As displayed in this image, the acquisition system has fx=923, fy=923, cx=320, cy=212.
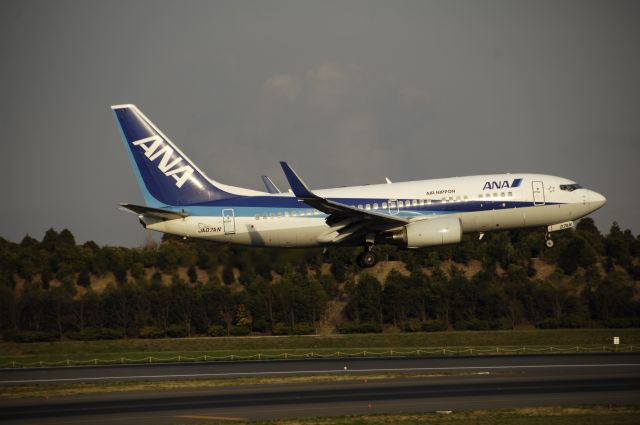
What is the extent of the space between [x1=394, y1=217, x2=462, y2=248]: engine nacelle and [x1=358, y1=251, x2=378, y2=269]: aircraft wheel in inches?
117

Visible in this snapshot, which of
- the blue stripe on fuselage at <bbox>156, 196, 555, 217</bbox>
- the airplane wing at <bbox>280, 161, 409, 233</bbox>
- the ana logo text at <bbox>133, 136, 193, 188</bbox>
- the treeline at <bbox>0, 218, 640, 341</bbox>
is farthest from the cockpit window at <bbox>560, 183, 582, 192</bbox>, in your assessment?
the ana logo text at <bbox>133, 136, 193, 188</bbox>

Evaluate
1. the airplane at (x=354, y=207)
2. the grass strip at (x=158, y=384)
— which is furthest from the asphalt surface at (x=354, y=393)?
the airplane at (x=354, y=207)

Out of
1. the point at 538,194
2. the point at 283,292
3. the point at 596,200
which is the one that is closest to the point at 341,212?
the point at 538,194

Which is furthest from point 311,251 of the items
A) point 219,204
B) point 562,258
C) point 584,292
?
point 562,258

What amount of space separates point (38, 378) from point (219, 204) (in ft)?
44.1

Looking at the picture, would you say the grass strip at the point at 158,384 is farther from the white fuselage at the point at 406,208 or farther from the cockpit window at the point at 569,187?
the cockpit window at the point at 569,187

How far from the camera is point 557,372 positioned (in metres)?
44.6

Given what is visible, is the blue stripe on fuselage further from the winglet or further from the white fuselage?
the winglet

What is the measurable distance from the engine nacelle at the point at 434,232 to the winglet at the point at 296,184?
6576 mm

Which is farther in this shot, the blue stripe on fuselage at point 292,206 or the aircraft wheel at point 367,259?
the aircraft wheel at point 367,259

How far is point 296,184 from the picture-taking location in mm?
46062

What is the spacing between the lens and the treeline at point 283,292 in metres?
67.6

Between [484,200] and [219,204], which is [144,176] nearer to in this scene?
[219,204]

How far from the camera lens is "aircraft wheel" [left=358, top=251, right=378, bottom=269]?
171 feet
